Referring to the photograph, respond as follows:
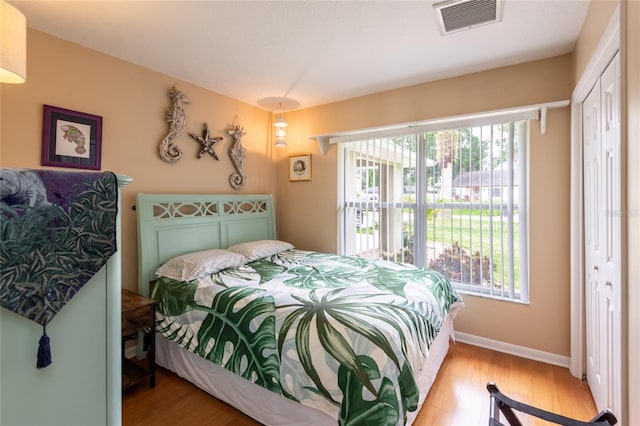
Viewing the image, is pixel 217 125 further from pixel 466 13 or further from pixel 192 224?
pixel 466 13

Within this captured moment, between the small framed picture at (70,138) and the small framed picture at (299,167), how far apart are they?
208 centimetres

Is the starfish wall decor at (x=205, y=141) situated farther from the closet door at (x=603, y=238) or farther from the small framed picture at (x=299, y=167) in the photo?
the closet door at (x=603, y=238)

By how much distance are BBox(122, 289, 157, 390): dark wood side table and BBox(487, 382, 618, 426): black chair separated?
2.14 m

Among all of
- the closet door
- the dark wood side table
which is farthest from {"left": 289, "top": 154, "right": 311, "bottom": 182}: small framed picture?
the closet door

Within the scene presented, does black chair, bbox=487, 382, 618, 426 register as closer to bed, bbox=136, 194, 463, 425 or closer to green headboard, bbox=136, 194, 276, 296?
bed, bbox=136, 194, 463, 425

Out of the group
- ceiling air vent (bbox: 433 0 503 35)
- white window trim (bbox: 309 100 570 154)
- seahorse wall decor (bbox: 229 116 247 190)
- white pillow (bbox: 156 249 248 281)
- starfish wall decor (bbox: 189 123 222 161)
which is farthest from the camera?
seahorse wall decor (bbox: 229 116 247 190)

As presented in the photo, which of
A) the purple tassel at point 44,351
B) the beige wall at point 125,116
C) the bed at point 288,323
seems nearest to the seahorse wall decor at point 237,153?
the beige wall at point 125,116

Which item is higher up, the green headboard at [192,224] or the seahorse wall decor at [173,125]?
the seahorse wall decor at [173,125]

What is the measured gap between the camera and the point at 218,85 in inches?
121

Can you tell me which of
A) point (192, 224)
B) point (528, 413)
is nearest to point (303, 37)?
point (192, 224)

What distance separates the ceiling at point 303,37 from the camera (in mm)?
1869

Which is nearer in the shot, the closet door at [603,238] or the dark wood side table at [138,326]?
the closet door at [603,238]

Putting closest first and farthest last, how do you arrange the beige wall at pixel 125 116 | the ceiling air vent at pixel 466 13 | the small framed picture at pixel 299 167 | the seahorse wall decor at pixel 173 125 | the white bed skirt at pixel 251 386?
the white bed skirt at pixel 251 386, the ceiling air vent at pixel 466 13, the beige wall at pixel 125 116, the seahorse wall decor at pixel 173 125, the small framed picture at pixel 299 167

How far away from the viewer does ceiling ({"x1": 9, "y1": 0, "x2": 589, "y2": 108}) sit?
187 cm
